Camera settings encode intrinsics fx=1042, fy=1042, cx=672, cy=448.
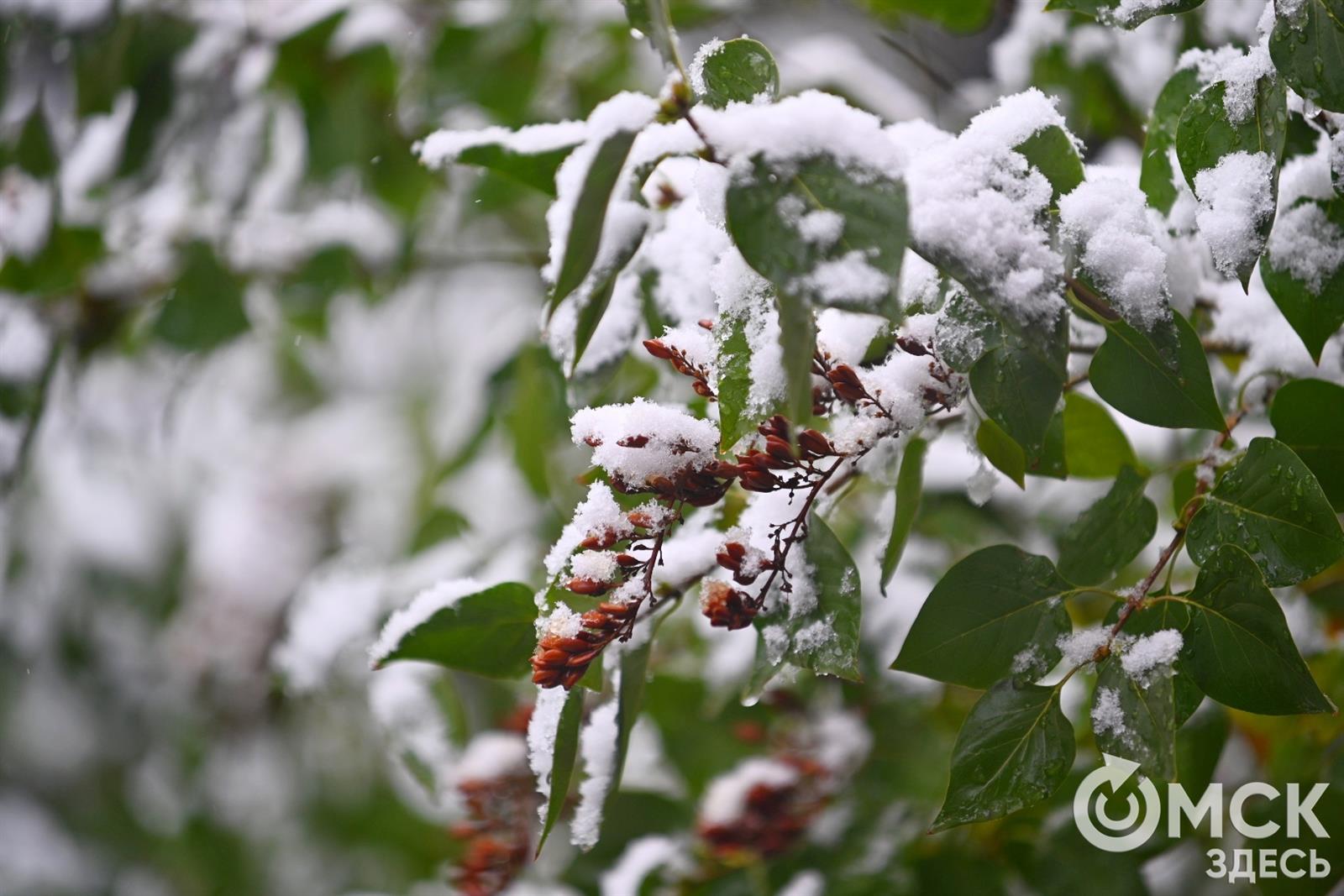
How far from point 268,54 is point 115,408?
114cm

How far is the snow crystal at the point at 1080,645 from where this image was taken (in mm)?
511

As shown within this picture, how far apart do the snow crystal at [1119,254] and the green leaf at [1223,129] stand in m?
0.05

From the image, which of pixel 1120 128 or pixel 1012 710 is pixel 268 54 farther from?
pixel 1012 710

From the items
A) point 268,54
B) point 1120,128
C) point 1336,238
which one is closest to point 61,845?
point 268,54

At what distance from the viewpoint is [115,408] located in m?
2.21

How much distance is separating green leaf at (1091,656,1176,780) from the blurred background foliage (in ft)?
1.02

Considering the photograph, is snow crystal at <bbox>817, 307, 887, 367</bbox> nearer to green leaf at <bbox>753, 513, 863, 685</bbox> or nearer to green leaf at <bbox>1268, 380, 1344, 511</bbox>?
green leaf at <bbox>753, 513, 863, 685</bbox>

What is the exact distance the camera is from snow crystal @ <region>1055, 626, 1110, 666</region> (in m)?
0.51

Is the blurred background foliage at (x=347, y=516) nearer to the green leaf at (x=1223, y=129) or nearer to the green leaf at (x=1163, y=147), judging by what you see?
the green leaf at (x=1163, y=147)

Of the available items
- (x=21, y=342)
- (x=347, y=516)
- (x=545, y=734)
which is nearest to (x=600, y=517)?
(x=545, y=734)

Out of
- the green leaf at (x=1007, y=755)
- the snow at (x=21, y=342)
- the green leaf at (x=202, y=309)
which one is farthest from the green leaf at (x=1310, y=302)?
the snow at (x=21, y=342)

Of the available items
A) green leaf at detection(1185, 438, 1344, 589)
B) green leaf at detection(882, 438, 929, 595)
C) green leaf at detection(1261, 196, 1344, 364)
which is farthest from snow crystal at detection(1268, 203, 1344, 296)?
green leaf at detection(882, 438, 929, 595)

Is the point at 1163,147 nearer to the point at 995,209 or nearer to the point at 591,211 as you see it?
the point at 995,209

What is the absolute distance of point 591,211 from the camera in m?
0.41
